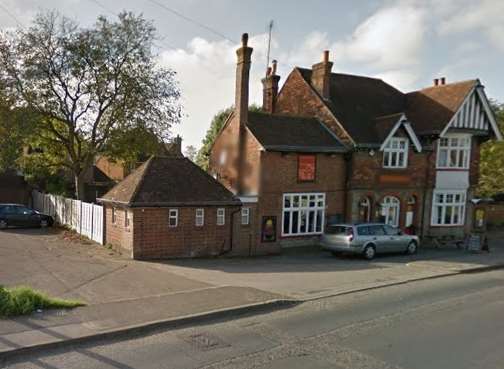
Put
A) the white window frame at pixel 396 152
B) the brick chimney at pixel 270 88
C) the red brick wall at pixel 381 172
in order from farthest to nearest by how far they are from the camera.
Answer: the brick chimney at pixel 270 88
the white window frame at pixel 396 152
the red brick wall at pixel 381 172

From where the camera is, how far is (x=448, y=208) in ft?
83.3

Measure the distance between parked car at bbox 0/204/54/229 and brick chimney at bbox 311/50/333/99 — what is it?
1898 centimetres

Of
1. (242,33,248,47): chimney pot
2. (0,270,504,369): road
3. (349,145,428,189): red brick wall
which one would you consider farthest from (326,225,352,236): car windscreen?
Answer: (242,33,248,47): chimney pot

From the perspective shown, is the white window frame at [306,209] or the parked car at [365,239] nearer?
the parked car at [365,239]

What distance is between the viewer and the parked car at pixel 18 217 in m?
22.8

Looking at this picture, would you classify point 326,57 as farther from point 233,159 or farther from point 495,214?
point 495,214

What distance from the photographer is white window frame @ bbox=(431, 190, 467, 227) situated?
24797 mm

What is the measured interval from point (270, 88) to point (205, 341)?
22564mm

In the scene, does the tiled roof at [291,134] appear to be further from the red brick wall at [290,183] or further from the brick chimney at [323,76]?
the brick chimney at [323,76]

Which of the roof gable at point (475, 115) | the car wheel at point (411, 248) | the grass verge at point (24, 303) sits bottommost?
the car wheel at point (411, 248)

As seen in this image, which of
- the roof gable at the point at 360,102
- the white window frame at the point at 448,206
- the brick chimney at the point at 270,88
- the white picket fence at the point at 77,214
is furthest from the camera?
the brick chimney at the point at 270,88

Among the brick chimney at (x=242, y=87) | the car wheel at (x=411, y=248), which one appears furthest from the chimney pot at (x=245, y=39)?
the car wheel at (x=411, y=248)

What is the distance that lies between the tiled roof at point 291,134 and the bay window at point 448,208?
8147 millimetres

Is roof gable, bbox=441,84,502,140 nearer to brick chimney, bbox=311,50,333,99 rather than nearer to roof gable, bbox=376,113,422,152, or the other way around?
roof gable, bbox=376,113,422,152
